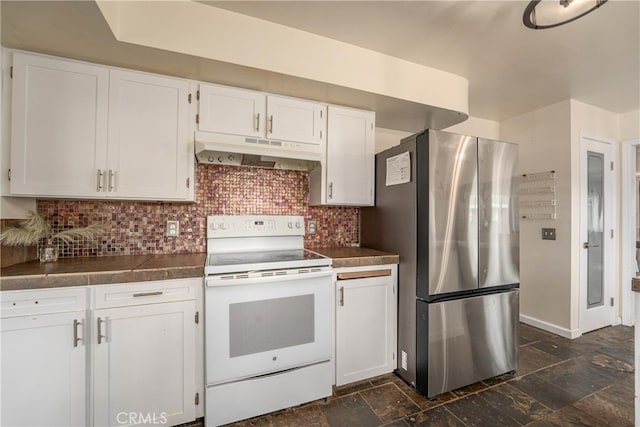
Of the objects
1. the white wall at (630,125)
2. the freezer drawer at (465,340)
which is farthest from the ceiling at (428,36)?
the freezer drawer at (465,340)

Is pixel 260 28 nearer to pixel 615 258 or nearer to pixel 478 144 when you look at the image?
pixel 478 144

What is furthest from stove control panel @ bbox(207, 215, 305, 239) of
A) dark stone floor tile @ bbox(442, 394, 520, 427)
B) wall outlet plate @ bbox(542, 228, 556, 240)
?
wall outlet plate @ bbox(542, 228, 556, 240)

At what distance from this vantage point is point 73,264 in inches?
62.5

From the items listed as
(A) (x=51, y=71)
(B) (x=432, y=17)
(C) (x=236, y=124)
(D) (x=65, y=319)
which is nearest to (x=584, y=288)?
(B) (x=432, y=17)

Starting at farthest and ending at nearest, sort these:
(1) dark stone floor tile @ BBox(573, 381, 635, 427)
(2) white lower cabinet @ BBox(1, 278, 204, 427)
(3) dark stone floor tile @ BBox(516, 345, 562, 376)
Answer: (3) dark stone floor tile @ BBox(516, 345, 562, 376) < (1) dark stone floor tile @ BBox(573, 381, 635, 427) < (2) white lower cabinet @ BBox(1, 278, 204, 427)

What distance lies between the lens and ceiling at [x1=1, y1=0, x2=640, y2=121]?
1.40 metres

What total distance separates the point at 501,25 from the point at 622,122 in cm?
282

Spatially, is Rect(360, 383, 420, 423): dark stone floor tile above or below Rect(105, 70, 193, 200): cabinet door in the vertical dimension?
below

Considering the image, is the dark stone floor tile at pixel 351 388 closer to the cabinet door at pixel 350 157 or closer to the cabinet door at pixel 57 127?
the cabinet door at pixel 350 157

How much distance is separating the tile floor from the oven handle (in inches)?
34.3

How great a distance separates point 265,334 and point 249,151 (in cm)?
123

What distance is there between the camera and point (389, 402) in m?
1.79

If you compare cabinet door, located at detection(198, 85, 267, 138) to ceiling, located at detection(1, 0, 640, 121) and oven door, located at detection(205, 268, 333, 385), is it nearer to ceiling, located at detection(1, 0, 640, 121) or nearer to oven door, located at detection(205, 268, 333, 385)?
ceiling, located at detection(1, 0, 640, 121)

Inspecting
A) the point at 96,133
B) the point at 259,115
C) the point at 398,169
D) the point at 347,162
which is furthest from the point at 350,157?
the point at 96,133
